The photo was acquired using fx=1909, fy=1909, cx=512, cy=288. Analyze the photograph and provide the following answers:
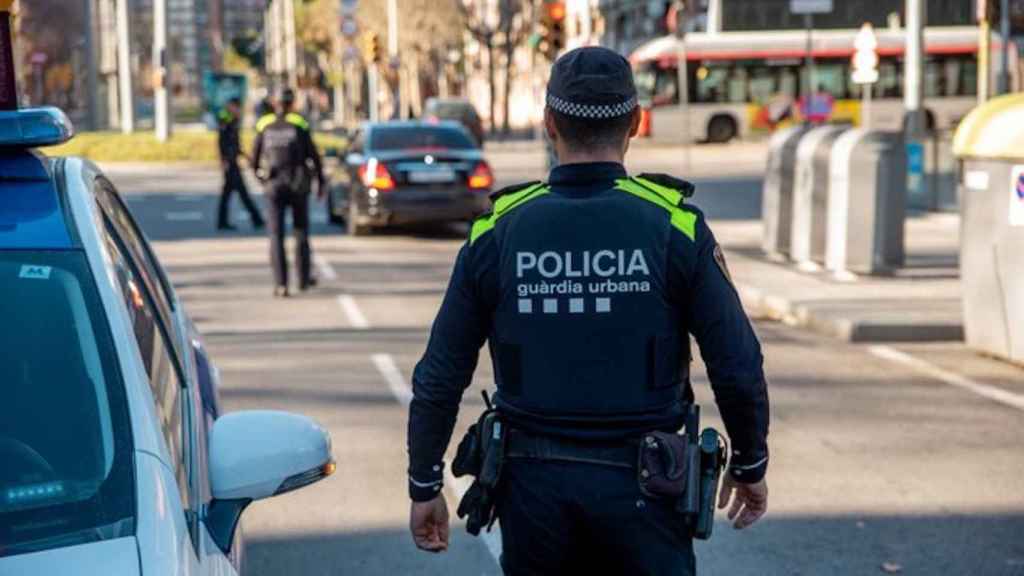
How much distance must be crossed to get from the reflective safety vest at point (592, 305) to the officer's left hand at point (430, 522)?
11.6 inches

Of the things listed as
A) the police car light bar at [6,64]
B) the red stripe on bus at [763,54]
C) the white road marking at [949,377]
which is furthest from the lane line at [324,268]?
the red stripe on bus at [763,54]

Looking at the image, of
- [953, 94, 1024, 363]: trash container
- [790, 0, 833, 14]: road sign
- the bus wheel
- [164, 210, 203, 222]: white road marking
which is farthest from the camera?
the bus wheel

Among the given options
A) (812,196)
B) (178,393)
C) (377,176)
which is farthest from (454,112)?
(178,393)

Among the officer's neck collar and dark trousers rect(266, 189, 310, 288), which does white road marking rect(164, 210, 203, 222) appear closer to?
dark trousers rect(266, 189, 310, 288)

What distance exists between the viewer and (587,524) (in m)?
3.69

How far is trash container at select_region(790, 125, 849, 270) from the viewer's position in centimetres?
1814

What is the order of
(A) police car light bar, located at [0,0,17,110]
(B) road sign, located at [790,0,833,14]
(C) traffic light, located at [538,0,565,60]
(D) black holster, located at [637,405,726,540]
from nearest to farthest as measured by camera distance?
(D) black holster, located at [637,405,726,540], (A) police car light bar, located at [0,0,17,110], (B) road sign, located at [790,0,833,14], (C) traffic light, located at [538,0,565,60]

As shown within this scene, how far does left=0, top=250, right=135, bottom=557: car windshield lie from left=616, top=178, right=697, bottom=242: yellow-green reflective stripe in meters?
1.07

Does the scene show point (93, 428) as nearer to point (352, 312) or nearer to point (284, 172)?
point (352, 312)

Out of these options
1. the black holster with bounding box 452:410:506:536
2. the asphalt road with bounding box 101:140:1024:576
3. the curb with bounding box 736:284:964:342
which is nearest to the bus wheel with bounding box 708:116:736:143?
the asphalt road with bounding box 101:140:1024:576

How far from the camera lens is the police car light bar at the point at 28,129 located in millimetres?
4105

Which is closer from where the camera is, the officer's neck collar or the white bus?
the officer's neck collar

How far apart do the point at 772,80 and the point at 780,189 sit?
37400 mm

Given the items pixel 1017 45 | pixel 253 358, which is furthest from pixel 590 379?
pixel 1017 45
